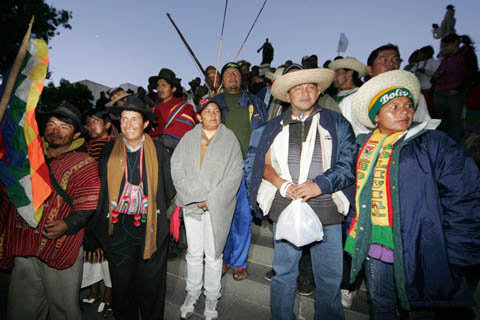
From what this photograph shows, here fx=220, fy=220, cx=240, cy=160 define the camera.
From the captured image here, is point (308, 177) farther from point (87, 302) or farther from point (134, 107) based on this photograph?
point (87, 302)

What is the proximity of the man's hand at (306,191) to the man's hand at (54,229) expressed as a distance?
2.14 meters

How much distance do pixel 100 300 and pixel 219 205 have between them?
7.67ft

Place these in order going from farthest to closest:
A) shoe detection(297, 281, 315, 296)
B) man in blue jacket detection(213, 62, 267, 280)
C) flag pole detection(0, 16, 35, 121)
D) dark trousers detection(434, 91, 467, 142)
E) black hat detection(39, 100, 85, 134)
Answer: dark trousers detection(434, 91, 467, 142) → man in blue jacket detection(213, 62, 267, 280) → shoe detection(297, 281, 315, 296) → black hat detection(39, 100, 85, 134) → flag pole detection(0, 16, 35, 121)

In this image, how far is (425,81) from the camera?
15.7 feet

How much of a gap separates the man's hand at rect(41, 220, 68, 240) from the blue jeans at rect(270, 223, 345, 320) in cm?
201

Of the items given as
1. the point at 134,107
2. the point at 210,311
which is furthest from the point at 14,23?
the point at 210,311

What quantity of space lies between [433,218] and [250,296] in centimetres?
222

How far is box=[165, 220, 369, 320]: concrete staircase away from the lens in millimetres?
2562

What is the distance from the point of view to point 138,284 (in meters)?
2.44

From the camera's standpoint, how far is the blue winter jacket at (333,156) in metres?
1.83

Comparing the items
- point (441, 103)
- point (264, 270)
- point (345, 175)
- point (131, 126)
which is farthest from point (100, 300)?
point (441, 103)

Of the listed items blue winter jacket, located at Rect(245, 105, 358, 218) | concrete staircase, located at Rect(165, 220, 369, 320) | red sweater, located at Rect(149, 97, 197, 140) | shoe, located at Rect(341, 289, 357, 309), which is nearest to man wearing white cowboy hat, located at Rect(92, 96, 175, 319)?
concrete staircase, located at Rect(165, 220, 369, 320)

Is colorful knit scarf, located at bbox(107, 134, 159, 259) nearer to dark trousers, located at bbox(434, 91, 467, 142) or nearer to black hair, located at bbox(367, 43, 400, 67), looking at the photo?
black hair, located at bbox(367, 43, 400, 67)

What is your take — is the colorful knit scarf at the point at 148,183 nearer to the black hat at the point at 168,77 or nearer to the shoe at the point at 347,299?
the black hat at the point at 168,77
